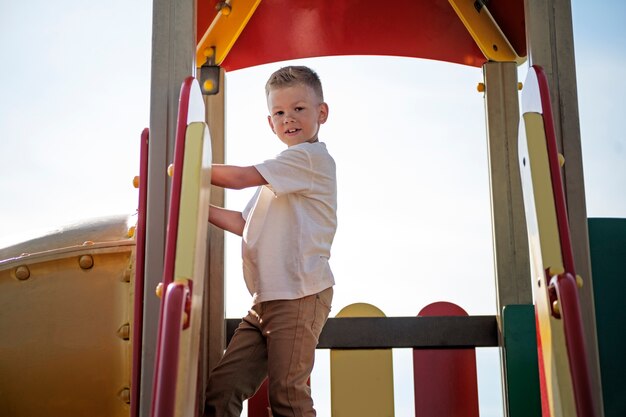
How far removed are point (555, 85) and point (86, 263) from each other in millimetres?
1601

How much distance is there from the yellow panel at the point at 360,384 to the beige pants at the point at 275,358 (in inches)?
Result: 29.9

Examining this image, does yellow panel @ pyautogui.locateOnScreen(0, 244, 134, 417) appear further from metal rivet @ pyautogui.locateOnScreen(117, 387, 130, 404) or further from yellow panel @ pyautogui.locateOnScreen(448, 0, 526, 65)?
yellow panel @ pyautogui.locateOnScreen(448, 0, 526, 65)

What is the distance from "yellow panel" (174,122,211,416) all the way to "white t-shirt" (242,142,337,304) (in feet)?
1.66

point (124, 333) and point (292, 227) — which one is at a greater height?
point (292, 227)

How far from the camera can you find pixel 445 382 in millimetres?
3562

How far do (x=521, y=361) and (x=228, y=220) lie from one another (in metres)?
1.19

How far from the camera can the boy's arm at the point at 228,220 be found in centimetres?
280

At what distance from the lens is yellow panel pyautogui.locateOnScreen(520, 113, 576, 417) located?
2002 millimetres

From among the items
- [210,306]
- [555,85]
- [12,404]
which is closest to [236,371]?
[210,306]

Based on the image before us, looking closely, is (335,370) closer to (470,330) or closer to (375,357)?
(375,357)

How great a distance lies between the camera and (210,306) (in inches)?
122

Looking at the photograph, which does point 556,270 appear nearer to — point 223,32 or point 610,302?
point 610,302

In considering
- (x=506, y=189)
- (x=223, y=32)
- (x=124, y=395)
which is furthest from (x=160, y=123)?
(x=506, y=189)

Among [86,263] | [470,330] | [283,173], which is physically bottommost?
[470,330]
